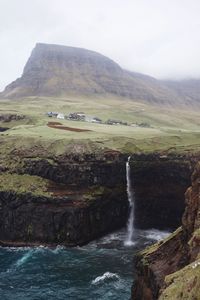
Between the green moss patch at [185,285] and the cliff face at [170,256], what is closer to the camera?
the green moss patch at [185,285]

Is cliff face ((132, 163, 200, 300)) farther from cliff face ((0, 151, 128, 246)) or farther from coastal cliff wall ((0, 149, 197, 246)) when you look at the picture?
cliff face ((0, 151, 128, 246))

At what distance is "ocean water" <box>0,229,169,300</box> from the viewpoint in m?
61.6

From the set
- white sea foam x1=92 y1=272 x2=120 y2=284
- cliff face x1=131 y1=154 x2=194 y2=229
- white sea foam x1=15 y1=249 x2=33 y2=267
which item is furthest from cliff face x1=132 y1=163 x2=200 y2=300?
cliff face x1=131 y1=154 x2=194 y2=229

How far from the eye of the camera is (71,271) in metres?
69.1

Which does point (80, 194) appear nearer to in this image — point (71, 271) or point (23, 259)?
point (23, 259)

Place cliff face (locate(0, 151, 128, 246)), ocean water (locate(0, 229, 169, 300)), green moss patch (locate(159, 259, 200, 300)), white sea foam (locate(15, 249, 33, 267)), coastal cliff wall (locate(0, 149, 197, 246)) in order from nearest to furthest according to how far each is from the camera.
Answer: green moss patch (locate(159, 259, 200, 300)), ocean water (locate(0, 229, 169, 300)), white sea foam (locate(15, 249, 33, 267)), cliff face (locate(0, 151, 128, 246)), coastal cliff wall (locate(0, 149, 197, 246))

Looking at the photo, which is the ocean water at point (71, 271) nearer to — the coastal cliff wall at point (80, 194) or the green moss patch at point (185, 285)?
the coastal cliff wall at point (80, 194)

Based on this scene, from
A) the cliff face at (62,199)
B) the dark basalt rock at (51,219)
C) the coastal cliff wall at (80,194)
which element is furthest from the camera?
the coastal cliff wall at (80,194)

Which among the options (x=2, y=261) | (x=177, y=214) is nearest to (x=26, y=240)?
(x=2, y=261)

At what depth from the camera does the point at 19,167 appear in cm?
9356

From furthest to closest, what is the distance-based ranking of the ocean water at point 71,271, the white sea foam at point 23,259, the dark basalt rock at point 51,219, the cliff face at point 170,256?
the dark basalt rock at point 51,219
the white sea foam at point 23,259
the ocean water at point 71,271
the cliff face at point 170,256

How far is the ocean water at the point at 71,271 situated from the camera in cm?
6159

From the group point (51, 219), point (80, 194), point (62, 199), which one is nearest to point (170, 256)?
point (51, 219)

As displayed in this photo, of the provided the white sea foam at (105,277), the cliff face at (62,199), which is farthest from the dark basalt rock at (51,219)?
the white sea foam at (105,277)
